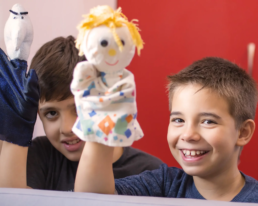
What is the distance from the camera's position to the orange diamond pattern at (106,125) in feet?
1.73

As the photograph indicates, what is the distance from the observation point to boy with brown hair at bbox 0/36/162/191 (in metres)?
0.87

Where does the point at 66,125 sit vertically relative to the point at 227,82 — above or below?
below

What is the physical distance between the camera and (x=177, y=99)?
2.59 feet

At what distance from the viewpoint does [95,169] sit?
0.60m

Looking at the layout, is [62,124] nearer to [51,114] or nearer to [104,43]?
[51,114]

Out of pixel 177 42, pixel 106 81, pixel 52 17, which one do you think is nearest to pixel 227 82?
pixel 106 81

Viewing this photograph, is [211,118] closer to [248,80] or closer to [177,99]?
[177,99]

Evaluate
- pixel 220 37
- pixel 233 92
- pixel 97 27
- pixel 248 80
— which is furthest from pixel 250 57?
pixel 97 27

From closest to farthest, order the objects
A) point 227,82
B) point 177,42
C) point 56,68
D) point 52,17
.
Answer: point 227,82 → point 56,68 → point 52,17 → point 177,42

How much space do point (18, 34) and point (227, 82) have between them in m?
0.53

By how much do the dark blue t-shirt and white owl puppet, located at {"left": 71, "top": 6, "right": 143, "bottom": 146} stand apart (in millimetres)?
240

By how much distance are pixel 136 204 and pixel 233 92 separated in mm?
414

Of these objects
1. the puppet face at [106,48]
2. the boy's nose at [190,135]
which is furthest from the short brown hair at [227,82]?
the puppet face at [106,48]

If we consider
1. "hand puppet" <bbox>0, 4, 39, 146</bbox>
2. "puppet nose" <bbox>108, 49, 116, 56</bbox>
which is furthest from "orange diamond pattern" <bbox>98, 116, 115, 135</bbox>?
"hand puppet" <bbox>0, 4, 39, 146</bbox>
